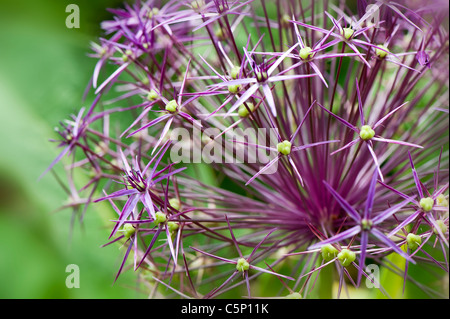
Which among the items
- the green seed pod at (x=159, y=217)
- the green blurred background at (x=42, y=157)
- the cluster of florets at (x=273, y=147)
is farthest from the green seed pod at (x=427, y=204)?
the green blurred background at (x=42, y=157)

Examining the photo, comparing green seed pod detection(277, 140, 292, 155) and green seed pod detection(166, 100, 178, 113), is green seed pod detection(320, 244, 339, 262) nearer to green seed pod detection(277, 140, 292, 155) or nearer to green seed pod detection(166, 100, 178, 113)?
green seed pod detection(277, 140, 292, 155)

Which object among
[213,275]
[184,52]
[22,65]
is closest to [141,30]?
[184,52]

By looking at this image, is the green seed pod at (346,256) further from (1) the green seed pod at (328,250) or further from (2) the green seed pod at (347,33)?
(2) the green seed pod at (347,33)

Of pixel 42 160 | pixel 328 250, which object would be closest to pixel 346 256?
pixel 328 250

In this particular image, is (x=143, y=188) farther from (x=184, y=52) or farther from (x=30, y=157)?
(x=30, y=157)

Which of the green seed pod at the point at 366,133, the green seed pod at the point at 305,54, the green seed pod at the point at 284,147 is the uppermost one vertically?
the green seed pod at the point at 305,54

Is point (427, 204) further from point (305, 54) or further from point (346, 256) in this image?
point (305, 54)
